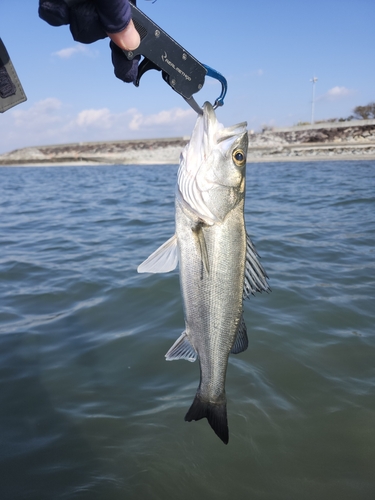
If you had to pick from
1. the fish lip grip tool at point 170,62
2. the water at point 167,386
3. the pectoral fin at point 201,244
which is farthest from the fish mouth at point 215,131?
the water at point 167,386

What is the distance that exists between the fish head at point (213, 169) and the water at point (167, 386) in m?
1.98

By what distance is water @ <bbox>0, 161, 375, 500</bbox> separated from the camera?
2.86 m

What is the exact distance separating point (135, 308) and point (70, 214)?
7.84m

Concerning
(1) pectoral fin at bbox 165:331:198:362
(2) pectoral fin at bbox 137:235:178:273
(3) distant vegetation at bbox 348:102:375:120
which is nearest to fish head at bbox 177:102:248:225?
(2) pectoral fin at bbox 137:235:178:273

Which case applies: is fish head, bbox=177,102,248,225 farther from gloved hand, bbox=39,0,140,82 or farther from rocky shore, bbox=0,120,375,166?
rocky shore, bbox=0,120,375,166

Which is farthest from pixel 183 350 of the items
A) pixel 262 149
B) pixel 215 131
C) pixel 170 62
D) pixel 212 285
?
pixel 262 149

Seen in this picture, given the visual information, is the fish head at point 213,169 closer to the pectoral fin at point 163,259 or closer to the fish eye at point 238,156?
the fish eye at point 238,156

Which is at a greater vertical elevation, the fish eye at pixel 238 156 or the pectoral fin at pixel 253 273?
the fish eye at pixel 238 156

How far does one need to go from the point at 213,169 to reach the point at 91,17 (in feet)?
3.38

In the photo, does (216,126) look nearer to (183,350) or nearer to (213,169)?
(213,169)

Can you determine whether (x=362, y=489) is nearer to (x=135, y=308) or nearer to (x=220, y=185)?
(x=220, y=185)

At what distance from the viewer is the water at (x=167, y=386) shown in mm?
2861

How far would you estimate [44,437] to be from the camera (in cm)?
324

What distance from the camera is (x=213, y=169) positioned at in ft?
7.34
